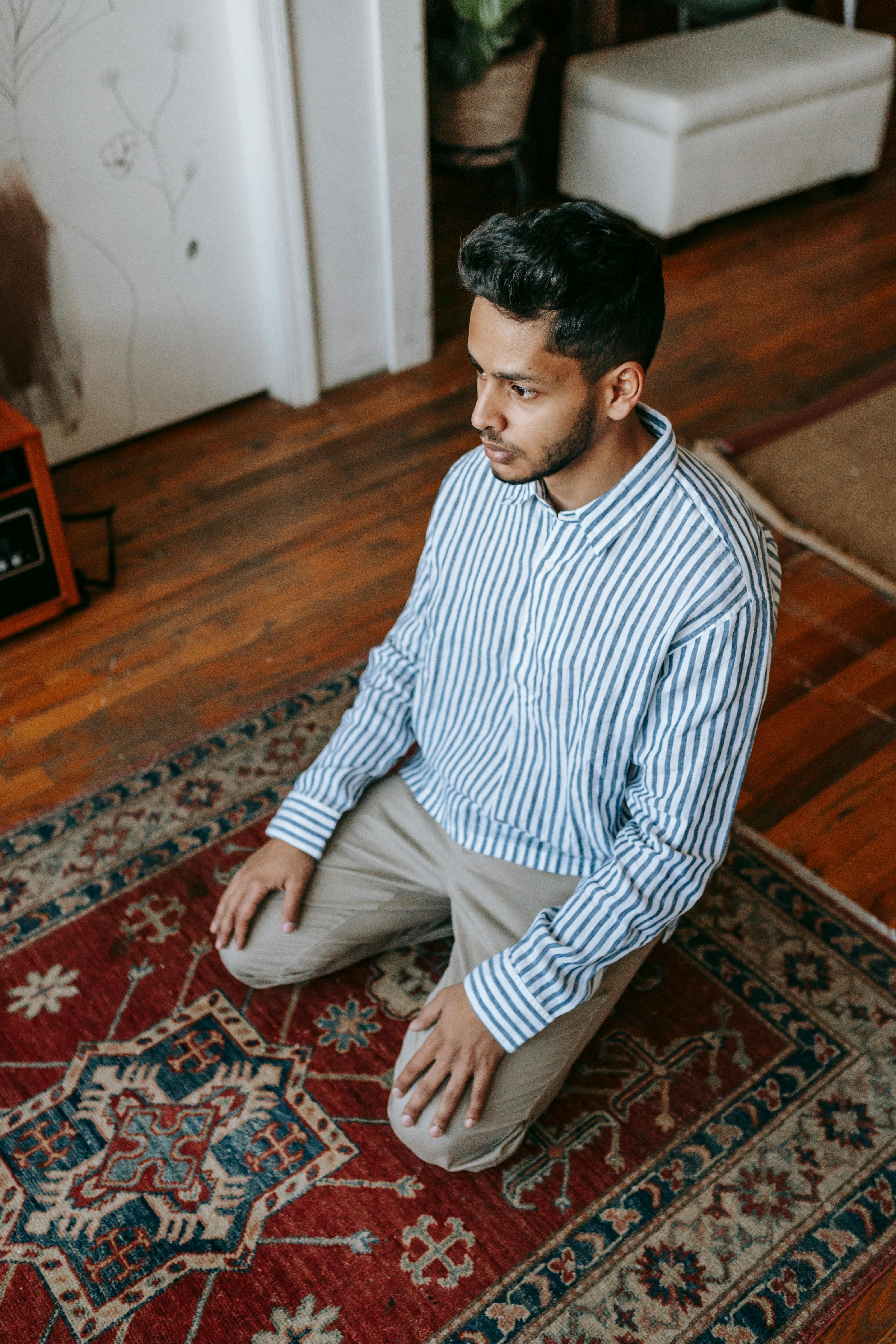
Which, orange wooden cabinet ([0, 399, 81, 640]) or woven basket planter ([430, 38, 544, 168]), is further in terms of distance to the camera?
woven basket planter ([430, 38, 544, 168])

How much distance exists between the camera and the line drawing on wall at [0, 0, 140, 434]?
2283mm

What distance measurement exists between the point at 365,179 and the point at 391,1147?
2230 mm

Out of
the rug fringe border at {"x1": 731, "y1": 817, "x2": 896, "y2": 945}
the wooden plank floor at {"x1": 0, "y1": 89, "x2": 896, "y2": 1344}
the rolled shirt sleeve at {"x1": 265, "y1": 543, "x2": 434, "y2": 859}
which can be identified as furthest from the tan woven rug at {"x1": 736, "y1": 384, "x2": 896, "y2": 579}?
the rolled shirt sleeve at {"x1": 265, "y1": 543, "x2": 434, "y2": 859}

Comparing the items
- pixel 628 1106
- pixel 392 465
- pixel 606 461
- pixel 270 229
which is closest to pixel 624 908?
pixel 628 1106

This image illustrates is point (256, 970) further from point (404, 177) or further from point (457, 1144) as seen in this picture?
point (404, 177)

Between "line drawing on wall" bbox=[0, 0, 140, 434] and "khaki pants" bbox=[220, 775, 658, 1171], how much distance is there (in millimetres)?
1458

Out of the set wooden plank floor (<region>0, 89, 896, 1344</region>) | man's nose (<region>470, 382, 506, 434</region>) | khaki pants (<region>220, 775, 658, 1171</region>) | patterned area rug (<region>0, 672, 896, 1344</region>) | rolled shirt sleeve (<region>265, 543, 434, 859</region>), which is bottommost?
wooden plank floor (<region>0, 89, 896, 1344</region>)

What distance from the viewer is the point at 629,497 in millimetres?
1276

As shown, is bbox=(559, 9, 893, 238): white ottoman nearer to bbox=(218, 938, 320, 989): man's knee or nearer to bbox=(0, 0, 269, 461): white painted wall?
bbox=(0, 0, 269, 461): white painted wall

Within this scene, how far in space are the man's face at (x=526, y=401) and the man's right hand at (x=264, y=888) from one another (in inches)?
23.8

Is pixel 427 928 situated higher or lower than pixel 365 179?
lower

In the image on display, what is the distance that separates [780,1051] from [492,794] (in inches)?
21.0

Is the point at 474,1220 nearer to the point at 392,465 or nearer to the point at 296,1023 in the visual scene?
the point at 296,1023

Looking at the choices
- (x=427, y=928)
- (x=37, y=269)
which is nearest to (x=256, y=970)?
(x=427, y=928)
